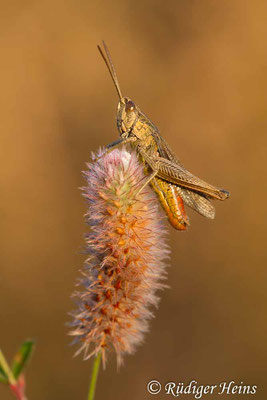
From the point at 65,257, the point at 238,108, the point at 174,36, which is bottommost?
the point at 65,257

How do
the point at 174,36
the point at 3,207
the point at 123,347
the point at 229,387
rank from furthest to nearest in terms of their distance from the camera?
1. the point at 174,36
2. the point at 3,207
3. the point at 229,387
4. the point at 123,347

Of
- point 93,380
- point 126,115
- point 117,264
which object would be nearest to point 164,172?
point 126,115

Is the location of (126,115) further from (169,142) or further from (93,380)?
(169,142)

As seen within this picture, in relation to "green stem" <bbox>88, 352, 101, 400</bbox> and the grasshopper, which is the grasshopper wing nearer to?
the grasshopper

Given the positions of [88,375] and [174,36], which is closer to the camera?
[88,375]

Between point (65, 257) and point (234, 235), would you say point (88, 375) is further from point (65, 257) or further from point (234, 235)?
point (234, 235)

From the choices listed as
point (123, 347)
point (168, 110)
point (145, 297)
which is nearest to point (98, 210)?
point (145, 297)

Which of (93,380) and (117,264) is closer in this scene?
(93,380)
